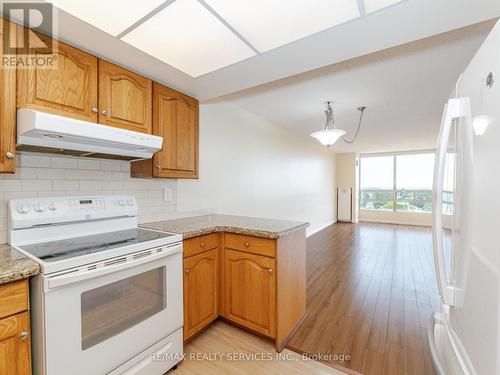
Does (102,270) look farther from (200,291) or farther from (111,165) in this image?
(111,165)

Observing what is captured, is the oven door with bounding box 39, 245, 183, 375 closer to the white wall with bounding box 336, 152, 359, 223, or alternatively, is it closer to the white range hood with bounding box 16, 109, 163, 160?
the white range hood with bounding box 16, 109, 163, 160

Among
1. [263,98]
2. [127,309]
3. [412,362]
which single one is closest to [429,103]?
Answer: [263,98]

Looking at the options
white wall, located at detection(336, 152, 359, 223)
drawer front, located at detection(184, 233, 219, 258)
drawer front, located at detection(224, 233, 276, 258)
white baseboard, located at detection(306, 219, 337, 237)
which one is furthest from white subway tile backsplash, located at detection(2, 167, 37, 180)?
white wall, located at detection(336, 152, 359, 223)

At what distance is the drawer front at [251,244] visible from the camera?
1785mm

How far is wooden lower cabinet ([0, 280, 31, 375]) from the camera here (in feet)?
3.29

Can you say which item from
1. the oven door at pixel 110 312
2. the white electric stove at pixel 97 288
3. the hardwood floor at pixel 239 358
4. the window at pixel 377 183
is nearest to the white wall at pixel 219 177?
the white electric stove at pixel 97 288

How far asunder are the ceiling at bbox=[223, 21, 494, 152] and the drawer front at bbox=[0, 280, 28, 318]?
98.5 inches

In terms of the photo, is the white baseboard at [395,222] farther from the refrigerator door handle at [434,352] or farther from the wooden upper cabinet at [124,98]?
the wooden upper cabinet at [124,98]

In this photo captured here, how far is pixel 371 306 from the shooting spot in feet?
8.11

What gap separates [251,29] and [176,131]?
1.08m

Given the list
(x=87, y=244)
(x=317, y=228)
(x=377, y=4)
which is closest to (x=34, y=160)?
(x=87, y=244)

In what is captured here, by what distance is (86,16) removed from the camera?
1285 mm

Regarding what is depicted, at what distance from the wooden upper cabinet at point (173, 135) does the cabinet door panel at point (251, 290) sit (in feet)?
2.86

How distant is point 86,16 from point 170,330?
1945 mm
